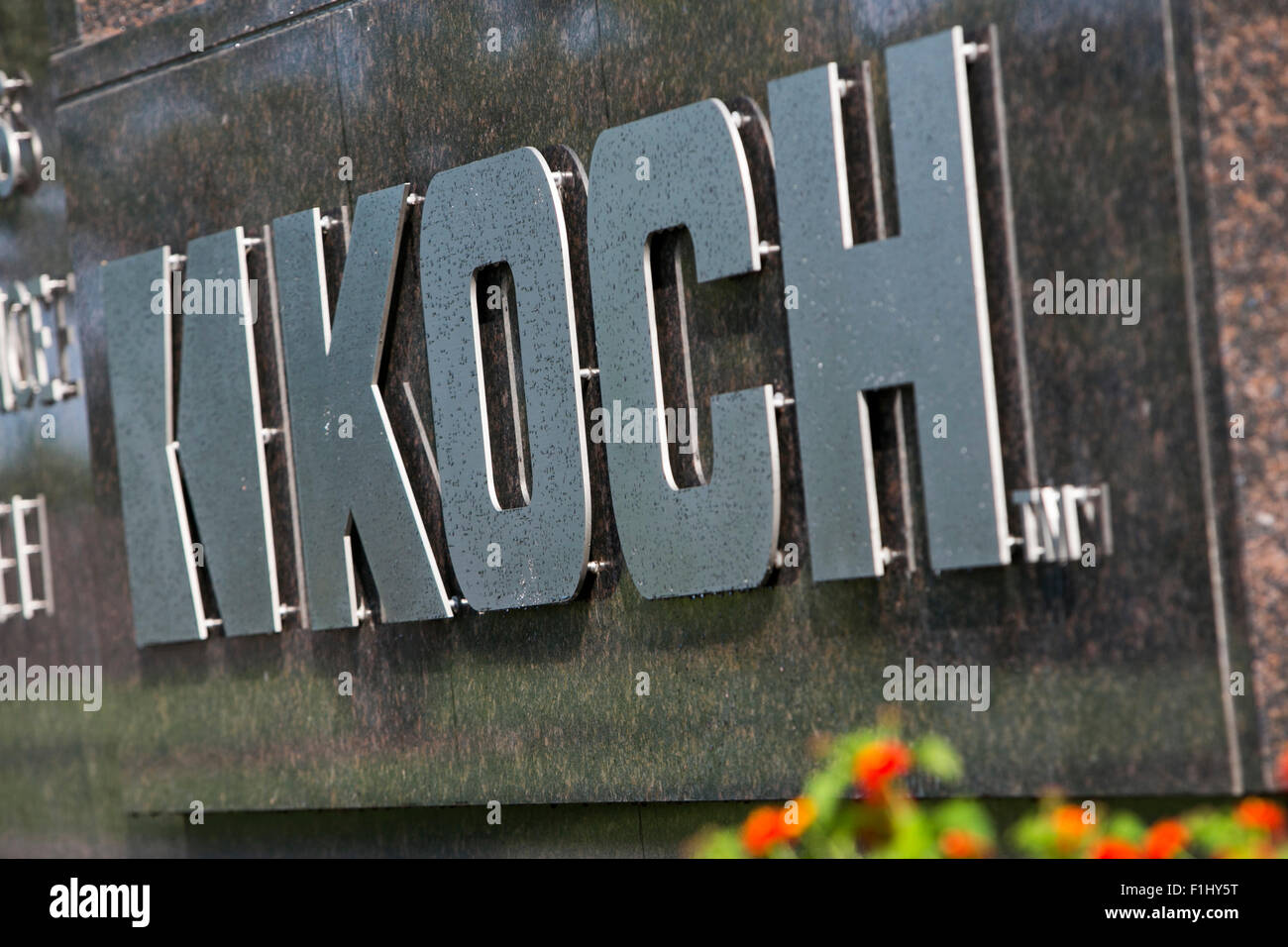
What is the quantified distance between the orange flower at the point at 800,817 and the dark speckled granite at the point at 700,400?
83mm

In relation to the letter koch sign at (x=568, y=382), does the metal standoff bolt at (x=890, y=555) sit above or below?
below

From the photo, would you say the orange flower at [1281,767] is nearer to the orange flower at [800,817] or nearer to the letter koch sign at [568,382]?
the letter koch sign at [568,382]

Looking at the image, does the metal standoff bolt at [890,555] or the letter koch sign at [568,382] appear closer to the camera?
the letter koch sign at [568,382]

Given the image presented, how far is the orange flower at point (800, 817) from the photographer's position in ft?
17.5

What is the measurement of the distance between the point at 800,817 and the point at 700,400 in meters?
1.45

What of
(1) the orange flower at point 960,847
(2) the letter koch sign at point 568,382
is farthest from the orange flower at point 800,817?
(1) the orange flower at point 960,847

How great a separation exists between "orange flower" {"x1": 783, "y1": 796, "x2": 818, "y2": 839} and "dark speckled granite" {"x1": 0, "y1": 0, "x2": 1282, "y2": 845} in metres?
0.08

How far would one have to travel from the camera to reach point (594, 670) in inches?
245

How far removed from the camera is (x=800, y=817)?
5.64 metres

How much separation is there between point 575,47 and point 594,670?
228 cm

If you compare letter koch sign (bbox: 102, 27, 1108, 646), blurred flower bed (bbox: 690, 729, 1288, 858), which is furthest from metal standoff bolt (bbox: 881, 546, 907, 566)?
blurred flower bed (bbox: 690, 729, 1288, 858)
